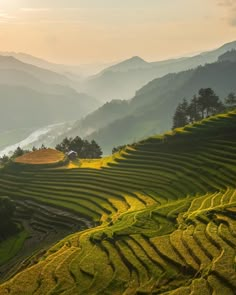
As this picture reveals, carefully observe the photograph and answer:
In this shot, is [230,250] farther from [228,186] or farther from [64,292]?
[228,186]

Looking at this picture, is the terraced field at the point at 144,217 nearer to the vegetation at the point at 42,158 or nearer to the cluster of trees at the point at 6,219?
the vegetation at the point at 42,158

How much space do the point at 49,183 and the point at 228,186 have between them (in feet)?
91.8

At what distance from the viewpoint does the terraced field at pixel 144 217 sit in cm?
2559

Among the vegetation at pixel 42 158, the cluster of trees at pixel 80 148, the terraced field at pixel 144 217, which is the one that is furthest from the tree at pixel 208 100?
the vegetation at pixel 42 158

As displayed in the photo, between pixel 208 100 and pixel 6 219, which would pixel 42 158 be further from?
pixel 208 100

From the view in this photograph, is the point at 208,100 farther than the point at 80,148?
No

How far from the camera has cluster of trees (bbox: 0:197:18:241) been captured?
158 feet

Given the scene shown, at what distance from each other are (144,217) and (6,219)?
19.8 m

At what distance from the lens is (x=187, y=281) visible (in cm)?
2397

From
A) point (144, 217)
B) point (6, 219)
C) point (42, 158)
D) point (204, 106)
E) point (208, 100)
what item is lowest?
point (6, 219)

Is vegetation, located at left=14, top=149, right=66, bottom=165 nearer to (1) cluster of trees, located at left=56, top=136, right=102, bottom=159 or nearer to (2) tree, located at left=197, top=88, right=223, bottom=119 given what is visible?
(1) cluster of trees, located at left=56, top=136, right=102, bottom=159

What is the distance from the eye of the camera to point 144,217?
36.4 m

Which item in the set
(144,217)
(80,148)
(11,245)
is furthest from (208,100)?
(144,217)

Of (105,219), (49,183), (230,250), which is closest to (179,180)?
(105,219)
